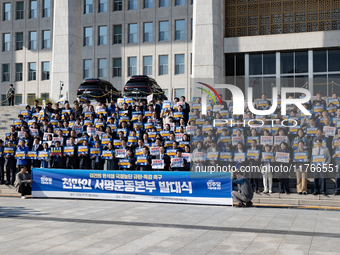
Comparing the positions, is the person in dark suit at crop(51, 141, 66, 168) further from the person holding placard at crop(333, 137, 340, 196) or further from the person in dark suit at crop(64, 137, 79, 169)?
the person holding placard at crop(333, 137, 340, 196)

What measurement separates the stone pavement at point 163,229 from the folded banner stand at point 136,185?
2.16 ft

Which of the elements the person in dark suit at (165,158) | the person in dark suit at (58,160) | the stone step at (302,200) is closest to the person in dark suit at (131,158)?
the person in dark suit at (165,158)

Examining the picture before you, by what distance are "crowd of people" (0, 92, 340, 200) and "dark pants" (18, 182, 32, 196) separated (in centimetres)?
72

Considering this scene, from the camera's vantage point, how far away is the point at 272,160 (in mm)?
14875

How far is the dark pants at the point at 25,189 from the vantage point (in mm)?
16823

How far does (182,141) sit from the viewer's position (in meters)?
16.5

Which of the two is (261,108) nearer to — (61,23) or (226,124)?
(226,124)

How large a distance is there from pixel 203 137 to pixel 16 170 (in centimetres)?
913

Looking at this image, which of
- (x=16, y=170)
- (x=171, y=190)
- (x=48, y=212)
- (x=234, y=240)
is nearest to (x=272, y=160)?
(x=171, y=190)

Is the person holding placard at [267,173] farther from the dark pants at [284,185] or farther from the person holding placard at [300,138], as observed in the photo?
the person holding placard at [300,138]

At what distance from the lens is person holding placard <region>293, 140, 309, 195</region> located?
14.6 meters

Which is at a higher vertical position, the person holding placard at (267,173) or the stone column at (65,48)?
the stone column at (65,48)

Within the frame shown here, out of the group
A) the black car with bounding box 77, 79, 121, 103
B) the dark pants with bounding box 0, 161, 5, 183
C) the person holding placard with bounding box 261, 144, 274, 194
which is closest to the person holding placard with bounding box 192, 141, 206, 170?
the person holding placard with bounding box 261, 144, 274, 194

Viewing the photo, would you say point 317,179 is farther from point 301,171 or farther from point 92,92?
point 92,92
